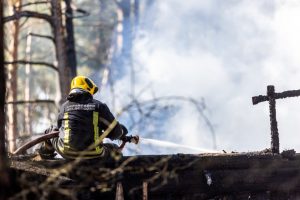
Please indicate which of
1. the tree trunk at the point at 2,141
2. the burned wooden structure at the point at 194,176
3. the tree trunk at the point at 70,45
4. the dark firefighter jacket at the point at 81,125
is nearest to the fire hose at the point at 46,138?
the dark firefighter jacket at the point at 81,125

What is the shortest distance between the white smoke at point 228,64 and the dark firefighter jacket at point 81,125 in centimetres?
1278

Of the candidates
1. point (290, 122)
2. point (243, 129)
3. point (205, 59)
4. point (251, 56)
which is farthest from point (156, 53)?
point (290, 122)

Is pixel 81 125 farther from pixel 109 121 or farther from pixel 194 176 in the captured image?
pixel 194 176

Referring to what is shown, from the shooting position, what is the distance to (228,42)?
25.2 metres

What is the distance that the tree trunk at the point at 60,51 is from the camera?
1129 cm

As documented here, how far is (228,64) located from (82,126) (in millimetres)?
19125

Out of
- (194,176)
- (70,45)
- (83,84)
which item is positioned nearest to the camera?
(194,176)

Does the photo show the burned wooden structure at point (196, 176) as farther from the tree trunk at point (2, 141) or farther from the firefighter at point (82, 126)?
the tree trunk at point (2, 141)

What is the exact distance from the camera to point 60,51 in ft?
37.6

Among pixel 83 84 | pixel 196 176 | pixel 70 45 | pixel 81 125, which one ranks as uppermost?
pixel 70 45

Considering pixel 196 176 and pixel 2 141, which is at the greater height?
pixel 2 141

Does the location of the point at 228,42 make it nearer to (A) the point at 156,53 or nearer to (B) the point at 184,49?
(B) the point at 184,49

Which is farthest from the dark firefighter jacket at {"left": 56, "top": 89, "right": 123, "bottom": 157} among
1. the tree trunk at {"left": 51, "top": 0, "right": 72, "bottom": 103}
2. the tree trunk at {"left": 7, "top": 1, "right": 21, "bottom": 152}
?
the tree trunk at {"left": 7, "top": 1, "right": 21, "bottom": 152}

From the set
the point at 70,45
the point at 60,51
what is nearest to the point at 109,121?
the point at 60,51
